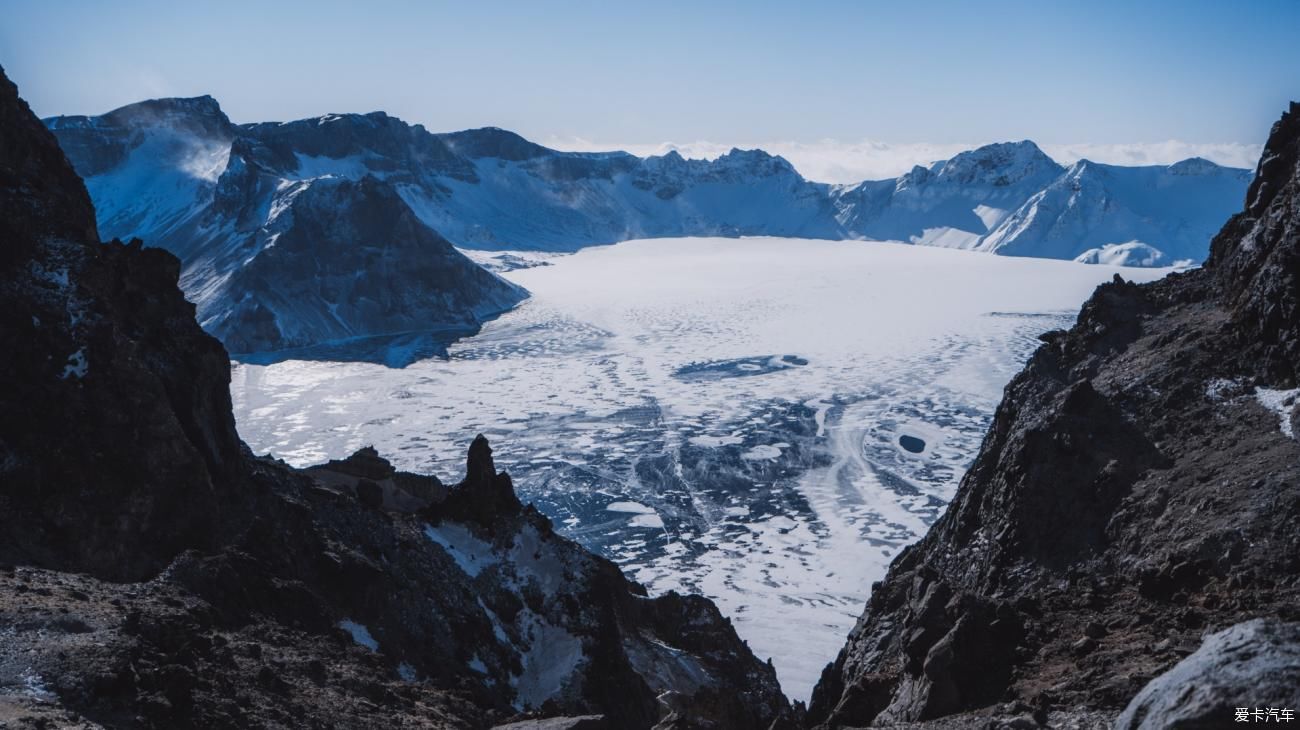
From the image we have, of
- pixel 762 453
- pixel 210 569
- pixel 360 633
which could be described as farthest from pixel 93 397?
pixel 762 453

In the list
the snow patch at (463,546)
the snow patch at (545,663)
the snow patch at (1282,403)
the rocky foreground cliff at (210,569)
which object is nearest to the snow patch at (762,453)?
the rocky foreground cliff at (210,569)

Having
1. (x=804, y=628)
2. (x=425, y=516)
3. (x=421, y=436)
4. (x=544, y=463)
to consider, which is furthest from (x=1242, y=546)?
(x=421, y=436)

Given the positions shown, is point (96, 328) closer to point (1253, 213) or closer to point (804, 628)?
point (1253, 213)

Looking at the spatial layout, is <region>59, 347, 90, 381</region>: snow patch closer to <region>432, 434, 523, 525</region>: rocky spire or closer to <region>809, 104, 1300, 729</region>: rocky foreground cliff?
<region>432, 434, 523, 525</region>: rocky spire

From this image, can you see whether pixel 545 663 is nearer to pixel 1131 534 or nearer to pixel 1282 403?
pixel 1131 534

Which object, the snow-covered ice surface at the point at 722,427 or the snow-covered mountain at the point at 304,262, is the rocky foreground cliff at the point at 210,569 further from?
the snow-covered mountain at the point at 304,262

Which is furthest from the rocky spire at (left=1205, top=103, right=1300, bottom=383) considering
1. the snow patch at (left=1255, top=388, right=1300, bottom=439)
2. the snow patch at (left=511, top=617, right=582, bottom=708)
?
the snow patch at (left=511, top=617, right=582, bottom=708)
